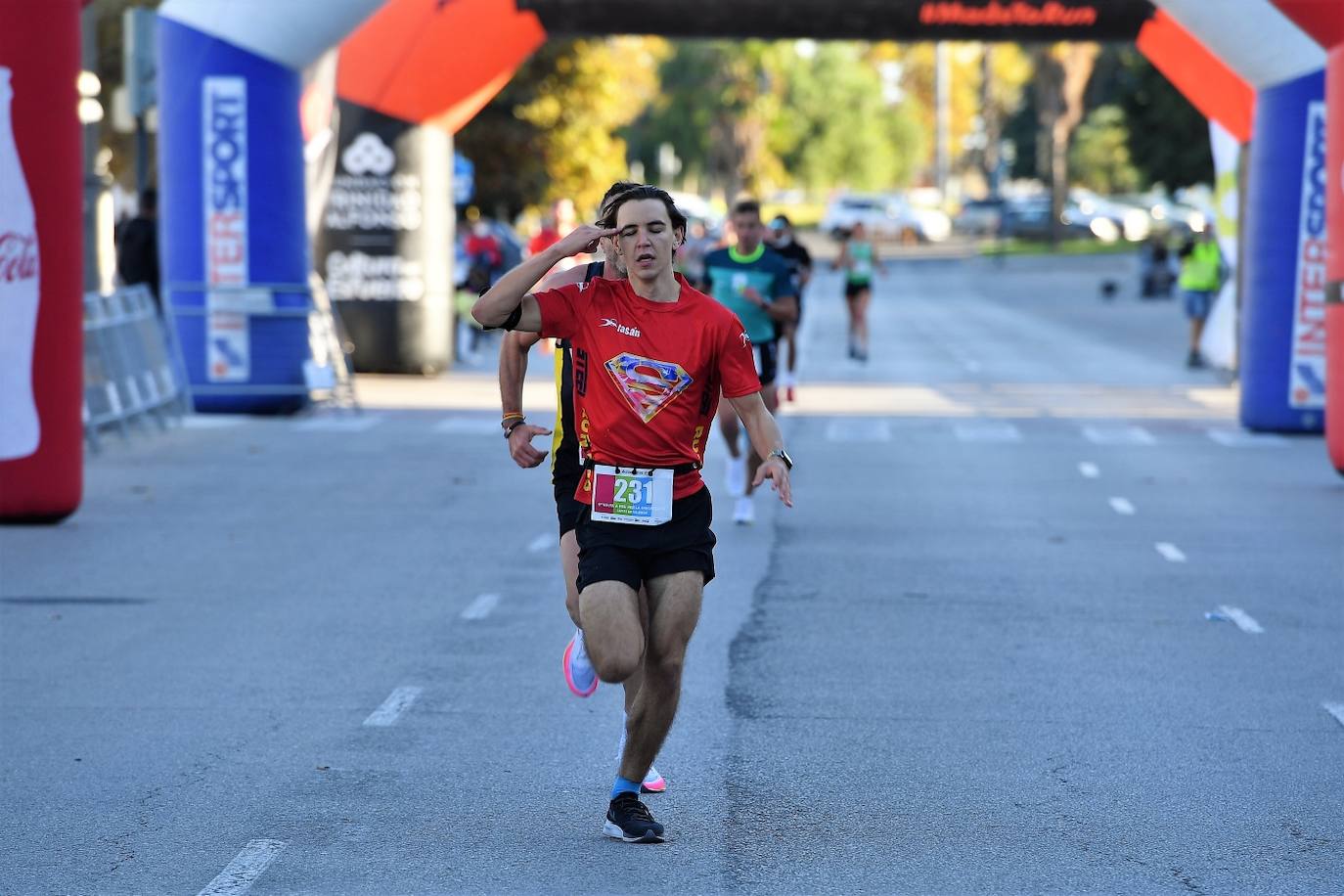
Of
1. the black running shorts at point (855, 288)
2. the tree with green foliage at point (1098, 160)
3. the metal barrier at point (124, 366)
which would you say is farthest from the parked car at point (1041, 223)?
the metal barrier at point (124, 366)

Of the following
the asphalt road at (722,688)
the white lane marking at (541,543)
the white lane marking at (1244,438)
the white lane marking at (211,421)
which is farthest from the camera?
the white lane marking at (211,421)

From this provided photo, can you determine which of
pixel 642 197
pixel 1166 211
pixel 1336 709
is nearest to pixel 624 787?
pixel 642 197

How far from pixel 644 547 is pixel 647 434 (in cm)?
30

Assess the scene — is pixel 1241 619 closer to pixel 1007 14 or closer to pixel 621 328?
pixel 621 328

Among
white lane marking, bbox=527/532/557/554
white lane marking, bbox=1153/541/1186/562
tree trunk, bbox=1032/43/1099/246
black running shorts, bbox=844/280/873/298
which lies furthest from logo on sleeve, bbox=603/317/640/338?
tree trunk, bbox=1032/43/1099/246

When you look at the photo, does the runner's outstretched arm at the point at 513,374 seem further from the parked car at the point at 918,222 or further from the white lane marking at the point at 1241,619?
the parked car at the point at 918,222

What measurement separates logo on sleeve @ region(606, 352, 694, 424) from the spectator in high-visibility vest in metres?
21.4

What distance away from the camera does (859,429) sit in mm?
19156

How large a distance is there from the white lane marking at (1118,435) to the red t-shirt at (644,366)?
1265 centimetres

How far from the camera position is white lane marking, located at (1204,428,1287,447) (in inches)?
725

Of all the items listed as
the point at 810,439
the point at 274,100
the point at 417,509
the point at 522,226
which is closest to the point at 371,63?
the point at 274,100

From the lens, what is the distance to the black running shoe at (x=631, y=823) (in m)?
5.84

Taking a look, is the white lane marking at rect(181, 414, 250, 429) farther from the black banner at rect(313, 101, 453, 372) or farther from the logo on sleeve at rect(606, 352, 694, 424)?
the logo on sleeve at rect(606, 352, 694, 424)

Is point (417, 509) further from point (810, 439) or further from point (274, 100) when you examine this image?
point (274, 100)
